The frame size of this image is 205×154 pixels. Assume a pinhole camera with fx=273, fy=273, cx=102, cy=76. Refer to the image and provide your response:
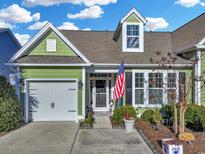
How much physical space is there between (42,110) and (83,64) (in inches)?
139

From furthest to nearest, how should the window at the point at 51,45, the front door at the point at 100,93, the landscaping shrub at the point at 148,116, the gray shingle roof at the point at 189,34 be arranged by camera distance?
the front door at the point at 100,93
the gray shingle roof at the point at 189,34
the window at the point at 51,45
the landscaping shrub at the point at 148,116

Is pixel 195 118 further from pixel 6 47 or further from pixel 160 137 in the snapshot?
pixel 6 47

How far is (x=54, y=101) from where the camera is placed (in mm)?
15453

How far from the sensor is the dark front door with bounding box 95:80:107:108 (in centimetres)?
1841

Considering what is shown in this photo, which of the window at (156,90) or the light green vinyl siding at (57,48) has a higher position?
the light green vinyl siding at (57,48)

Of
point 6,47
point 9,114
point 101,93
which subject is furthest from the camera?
point 6,47

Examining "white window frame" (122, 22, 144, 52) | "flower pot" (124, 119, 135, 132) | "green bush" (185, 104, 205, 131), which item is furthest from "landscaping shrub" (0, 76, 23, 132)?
"green bush" (185, 104, 205, 131)

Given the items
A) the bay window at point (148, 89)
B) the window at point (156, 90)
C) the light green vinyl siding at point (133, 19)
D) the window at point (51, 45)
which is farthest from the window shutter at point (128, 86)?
the window at point (51, 45)

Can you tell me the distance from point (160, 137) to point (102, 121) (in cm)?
A: 497

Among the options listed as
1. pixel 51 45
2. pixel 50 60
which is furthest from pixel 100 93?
pixel 51 45

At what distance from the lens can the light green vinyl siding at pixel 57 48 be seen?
50.6 feet

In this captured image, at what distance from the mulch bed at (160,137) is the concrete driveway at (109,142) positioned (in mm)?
278

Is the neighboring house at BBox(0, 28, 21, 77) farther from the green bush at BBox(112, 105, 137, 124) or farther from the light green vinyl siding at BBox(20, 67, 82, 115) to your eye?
the green bush at BBox(112, 105, 137, 124)

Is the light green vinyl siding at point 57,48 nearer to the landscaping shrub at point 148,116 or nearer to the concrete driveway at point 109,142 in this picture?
the concrete driveway at point 109,142
